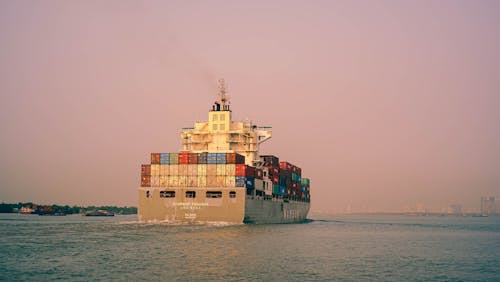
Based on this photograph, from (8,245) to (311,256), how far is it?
27649mm

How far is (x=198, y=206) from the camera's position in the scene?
255 ft

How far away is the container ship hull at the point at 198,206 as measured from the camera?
76.5m

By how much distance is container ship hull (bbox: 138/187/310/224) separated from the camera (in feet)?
251

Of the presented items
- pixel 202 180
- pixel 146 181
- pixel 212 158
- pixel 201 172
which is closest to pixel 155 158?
pixel 146 181

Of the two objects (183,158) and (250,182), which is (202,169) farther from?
(250,182)

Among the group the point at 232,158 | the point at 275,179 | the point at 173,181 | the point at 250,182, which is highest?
the point at 232,158

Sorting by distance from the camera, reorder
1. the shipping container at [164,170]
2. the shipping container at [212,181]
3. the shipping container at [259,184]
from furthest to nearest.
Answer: the shipping container at [259,184] → the shipping container at [164,170] → the shipping container at [212,181]

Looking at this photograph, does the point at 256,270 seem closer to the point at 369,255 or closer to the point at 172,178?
the point at 369,255

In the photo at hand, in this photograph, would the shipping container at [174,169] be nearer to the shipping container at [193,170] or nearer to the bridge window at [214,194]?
the shipping container at [193,170]

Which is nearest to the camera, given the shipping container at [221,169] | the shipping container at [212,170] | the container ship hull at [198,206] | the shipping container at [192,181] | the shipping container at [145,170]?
the container ship hull at [198,206]

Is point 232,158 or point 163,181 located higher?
point 232,158

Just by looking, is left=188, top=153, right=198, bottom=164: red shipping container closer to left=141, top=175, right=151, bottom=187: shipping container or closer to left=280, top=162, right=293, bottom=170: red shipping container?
left=141, top=175, right=151, bottom=187: shipping container

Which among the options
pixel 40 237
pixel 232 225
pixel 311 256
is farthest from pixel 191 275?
pixel 232 225

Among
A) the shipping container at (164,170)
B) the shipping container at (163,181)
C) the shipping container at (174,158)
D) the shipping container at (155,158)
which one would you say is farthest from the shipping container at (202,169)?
the shipping container at (155,158)
